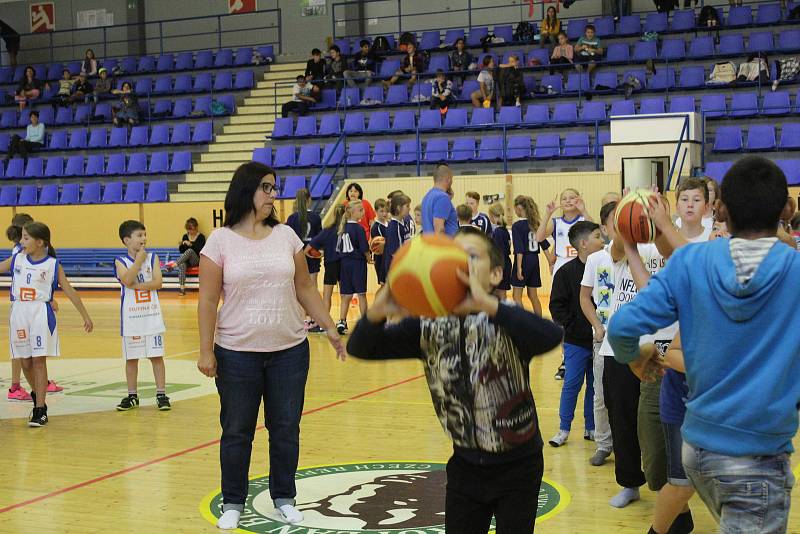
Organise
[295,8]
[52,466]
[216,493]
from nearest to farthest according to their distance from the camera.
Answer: [216,493], [52,466], [295,8]

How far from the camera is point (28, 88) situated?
87.4ft

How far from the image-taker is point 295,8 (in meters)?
27.8

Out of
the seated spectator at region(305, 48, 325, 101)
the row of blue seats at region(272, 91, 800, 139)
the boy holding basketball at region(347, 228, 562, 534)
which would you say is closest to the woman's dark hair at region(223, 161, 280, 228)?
the boy holding basketball at region(347, 228, 562, 534)

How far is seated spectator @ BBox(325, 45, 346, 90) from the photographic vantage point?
22641 mm

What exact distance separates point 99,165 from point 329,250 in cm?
1206

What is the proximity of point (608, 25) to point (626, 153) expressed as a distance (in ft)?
17.6

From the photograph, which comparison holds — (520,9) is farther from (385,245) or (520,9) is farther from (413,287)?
(413,287)

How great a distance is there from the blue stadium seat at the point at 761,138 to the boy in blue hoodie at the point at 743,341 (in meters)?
15.1

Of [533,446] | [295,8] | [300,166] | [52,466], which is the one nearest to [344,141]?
[300,166]

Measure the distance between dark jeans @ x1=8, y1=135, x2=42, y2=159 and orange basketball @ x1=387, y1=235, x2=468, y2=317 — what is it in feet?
77.7

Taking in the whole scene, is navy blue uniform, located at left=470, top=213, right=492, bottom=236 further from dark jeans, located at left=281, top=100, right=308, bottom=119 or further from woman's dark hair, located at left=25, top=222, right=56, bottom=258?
dark jeans, located at left=281, top=100, right=308, bottom=119

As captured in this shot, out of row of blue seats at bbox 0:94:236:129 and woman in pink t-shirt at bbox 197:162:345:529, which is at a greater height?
row of blue seats at bbox 0:94:236:129

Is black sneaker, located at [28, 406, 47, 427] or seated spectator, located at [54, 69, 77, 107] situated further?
Answer: seated spectator, located at [54, 69, 77, 107]

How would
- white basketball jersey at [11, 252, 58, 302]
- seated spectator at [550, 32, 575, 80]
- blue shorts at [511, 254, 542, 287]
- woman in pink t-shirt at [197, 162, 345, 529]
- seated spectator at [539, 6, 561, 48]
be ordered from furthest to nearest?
seated spectator at [539, 6, 561, 48] → seated spectator at [550, 32, 575, 80] → blue shorts at [511, 254, 542, 287] → white basketball jersey at [11, 252, 58, 302] → woman in pink t-shirt at [197, 162, 345, 529]
